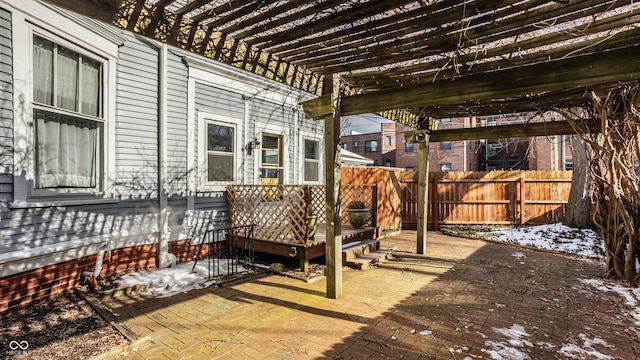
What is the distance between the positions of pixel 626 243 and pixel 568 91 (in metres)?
2.63

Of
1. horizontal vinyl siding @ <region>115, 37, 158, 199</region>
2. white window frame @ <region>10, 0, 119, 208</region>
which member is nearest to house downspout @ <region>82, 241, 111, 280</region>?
white window frame @ <region>10, 0, 119, 208</region>

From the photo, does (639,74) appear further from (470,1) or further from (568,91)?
(568,91)

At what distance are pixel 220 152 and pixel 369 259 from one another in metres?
3.63

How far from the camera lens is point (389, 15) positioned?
2873 millimetres

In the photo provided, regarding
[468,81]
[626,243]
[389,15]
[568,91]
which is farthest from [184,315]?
[626,243]

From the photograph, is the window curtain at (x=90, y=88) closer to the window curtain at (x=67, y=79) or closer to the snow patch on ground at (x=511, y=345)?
the window curtain at (x=67, y=79)

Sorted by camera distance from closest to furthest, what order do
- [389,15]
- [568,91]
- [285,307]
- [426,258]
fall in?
1. [389,15]
2. [285,307]
3. [568,91]
4. [426,258]

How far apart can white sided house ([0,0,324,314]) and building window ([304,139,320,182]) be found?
1.43m

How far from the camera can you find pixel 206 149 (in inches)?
249

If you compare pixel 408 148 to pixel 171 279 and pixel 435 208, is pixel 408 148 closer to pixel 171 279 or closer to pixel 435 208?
pixel 435 208

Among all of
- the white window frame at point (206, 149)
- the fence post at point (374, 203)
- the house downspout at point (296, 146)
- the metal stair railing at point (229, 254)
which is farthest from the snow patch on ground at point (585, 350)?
the house downspout at point (296, 146)

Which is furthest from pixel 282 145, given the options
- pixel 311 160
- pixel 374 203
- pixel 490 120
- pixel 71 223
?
pixel 490 120

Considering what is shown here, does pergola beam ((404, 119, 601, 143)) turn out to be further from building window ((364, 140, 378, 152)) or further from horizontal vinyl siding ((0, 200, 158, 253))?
building window ((364, 140, 378, 152))

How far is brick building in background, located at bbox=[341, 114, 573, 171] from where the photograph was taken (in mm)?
21000
